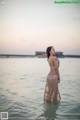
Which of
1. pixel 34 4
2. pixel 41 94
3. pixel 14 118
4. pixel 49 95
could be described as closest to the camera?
pixel 14 118

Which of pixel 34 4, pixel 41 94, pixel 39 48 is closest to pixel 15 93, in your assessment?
pixel 41 94

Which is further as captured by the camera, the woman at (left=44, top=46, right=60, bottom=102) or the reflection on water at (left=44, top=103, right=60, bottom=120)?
the woman at (left=44, top=46, right=60, bottom=102)

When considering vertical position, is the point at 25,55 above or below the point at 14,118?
above

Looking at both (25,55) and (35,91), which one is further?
(35,91)

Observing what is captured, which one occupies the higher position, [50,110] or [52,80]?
[52,80]

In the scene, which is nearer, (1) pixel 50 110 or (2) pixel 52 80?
(1) pixel 50 110

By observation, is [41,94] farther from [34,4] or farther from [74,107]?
[34,4]

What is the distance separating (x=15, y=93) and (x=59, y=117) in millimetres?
880

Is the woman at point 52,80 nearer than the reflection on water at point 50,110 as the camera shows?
No

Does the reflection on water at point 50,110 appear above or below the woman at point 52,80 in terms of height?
below

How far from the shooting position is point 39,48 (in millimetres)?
4461

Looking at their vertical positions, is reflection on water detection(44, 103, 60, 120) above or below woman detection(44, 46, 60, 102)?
below

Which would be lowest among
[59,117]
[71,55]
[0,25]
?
[59,117]

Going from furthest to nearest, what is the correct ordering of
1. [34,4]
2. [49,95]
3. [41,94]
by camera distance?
[41,94] < [49,95] < [34,4]
